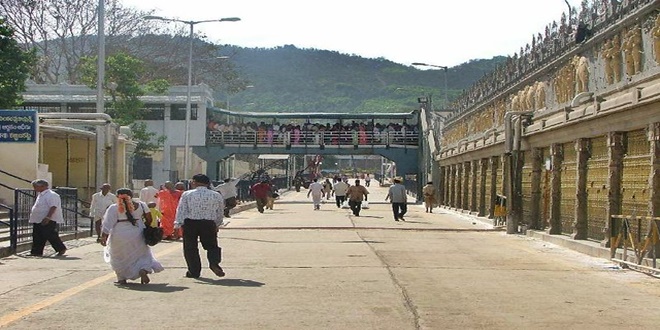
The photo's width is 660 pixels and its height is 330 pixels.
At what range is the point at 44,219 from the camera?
756 inches

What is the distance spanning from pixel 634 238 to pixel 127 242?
815cm

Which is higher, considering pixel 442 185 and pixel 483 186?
pixel 483 186

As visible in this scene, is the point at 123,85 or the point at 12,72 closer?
the point at 12,72

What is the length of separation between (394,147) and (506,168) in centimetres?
3973

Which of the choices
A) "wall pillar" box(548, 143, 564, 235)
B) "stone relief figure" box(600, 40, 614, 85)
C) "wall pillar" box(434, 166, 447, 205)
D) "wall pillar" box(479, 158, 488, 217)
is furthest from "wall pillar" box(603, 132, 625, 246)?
"wall pillar" box(434, 166, 447, 205)

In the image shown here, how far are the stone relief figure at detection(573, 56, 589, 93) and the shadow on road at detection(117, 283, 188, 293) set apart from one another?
12.3 metres

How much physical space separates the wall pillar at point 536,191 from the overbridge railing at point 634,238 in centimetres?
900

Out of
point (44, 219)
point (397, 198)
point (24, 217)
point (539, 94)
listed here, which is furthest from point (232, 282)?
point (397, 198)

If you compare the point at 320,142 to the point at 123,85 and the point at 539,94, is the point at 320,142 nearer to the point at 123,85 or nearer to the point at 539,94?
the point at 123,85

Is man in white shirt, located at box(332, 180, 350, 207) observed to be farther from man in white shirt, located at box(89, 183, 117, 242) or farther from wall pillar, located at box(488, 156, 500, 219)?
man in white shirt, located at box(89, 183, 117, 242)

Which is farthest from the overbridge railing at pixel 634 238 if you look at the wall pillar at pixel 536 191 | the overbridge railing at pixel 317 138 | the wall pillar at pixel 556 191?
the overbridge railing at pixel 317 138

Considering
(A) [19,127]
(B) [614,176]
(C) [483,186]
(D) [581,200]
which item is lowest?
(C) [483,186]

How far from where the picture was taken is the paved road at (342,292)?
10250 millimetres

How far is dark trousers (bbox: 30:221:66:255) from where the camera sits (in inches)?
763
